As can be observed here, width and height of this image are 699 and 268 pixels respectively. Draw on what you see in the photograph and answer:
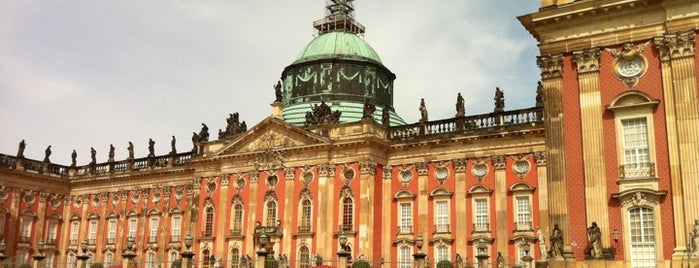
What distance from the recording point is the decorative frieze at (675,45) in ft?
81.6

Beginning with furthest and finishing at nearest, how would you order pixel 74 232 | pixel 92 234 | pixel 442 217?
pixel 74 232
pixel 92 234
pixel 442 217

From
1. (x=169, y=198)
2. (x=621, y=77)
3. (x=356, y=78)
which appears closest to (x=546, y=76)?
(x=621, y=77)

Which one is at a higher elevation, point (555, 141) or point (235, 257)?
point (555, 141)

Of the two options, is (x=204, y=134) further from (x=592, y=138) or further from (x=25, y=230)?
(x=592, y=138)

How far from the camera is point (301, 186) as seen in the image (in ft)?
142

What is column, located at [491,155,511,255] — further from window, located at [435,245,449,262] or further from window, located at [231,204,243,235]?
window, located at [231,204,243,235]

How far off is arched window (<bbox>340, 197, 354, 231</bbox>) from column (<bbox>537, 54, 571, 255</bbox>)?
16.5 meters

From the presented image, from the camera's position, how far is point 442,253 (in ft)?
130

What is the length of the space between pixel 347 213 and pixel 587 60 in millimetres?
18760

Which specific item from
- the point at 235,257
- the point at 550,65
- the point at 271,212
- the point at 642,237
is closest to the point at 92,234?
the point at 235,257

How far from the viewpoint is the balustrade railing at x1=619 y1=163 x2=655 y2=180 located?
81.7 feet

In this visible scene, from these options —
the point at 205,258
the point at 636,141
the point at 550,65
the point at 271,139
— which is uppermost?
the point at 271,139

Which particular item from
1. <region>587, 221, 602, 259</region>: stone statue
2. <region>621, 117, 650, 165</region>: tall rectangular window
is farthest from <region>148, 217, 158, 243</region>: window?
<region>621, 117, 650, 165</region>: tall rectangular window

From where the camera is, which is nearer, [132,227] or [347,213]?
[347,213]
